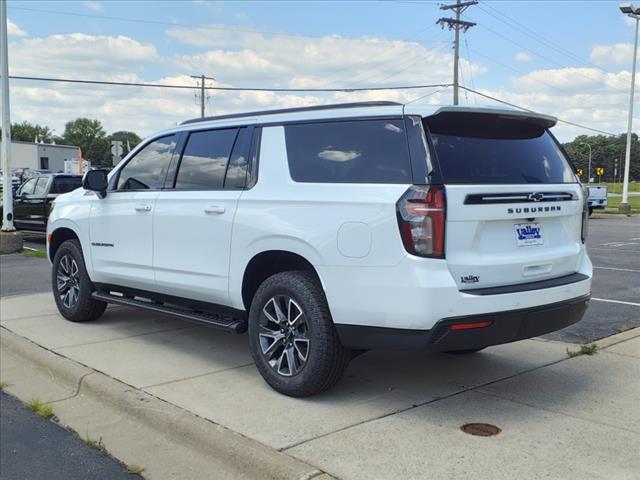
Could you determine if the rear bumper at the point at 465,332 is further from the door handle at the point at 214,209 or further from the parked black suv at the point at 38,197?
the parked black suv at the point at 38,197

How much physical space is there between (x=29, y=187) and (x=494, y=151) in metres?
15.8

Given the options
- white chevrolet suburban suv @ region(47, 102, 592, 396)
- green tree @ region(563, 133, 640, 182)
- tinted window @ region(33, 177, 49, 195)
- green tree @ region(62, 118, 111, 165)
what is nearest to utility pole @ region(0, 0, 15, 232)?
tinted window @ region(33, 177, 49, 195)

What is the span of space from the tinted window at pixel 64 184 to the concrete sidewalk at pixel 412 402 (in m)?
11.2

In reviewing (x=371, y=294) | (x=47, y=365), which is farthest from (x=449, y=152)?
(x=47, y=365)

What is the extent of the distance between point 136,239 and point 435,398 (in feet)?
9.85

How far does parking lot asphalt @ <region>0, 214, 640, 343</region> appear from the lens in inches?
259

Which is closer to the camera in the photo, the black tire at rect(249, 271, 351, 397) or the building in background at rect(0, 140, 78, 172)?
the black tire at rect(249, 271, 351, 397)

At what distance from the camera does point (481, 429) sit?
12.8 feet

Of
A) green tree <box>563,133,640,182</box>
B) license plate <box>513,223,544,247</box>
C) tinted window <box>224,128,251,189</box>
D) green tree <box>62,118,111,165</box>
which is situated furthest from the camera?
green tree <box>62,118,111,165</box>

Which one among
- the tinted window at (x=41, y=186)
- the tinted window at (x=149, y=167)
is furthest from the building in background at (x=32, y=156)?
the tinted window at (x=149, y=167)

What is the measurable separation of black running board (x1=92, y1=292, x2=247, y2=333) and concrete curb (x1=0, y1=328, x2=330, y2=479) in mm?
757

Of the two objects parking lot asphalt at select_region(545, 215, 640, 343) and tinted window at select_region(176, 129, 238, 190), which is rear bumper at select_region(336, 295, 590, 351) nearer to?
tinted window at select_region(176, 129, 238, 190)

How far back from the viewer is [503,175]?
4.15 metres

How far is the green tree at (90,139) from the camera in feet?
500
